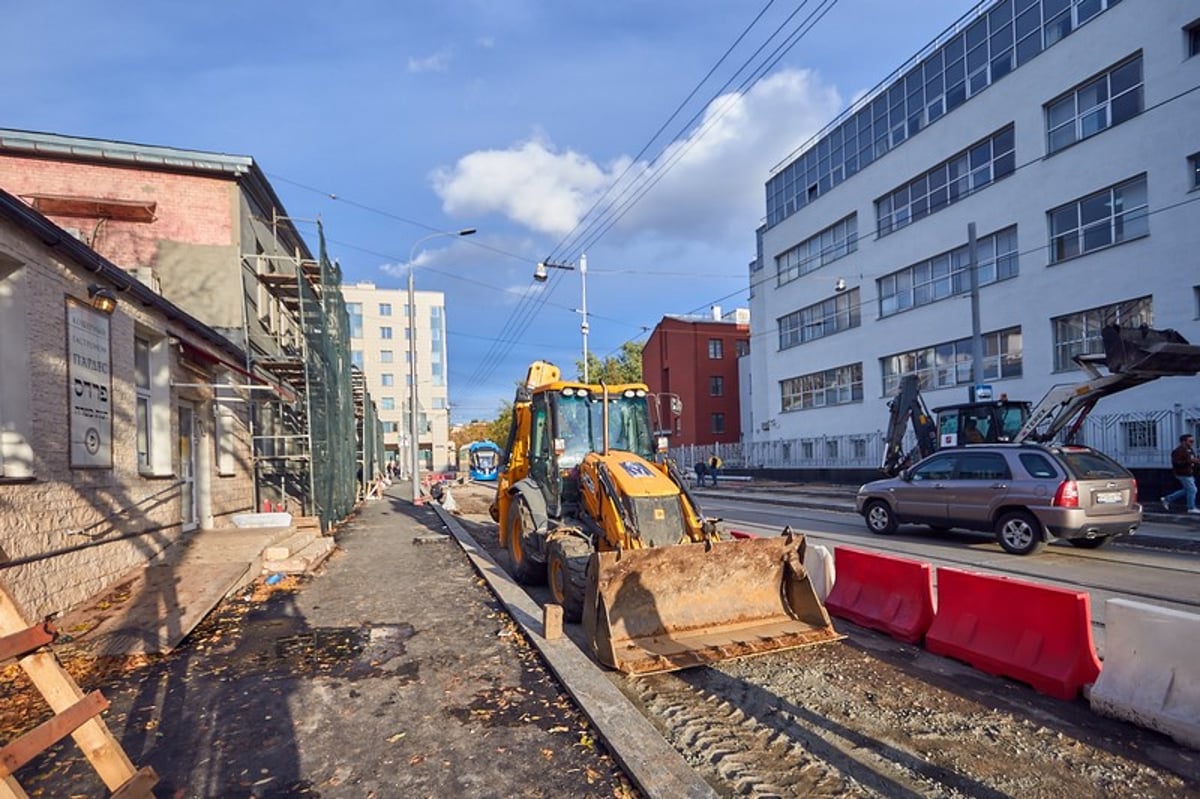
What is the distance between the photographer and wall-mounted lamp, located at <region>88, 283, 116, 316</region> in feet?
25.4

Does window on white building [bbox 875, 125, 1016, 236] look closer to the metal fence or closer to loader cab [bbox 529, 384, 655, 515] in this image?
the metal fence

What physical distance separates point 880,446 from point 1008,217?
9.94 meters

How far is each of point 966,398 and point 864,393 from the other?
5782mm

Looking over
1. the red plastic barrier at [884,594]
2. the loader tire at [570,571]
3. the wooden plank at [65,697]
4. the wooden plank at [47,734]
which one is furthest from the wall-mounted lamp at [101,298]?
the red plastic barrier at [884,594]

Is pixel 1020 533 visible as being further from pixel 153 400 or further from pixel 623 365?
pixel 623 365

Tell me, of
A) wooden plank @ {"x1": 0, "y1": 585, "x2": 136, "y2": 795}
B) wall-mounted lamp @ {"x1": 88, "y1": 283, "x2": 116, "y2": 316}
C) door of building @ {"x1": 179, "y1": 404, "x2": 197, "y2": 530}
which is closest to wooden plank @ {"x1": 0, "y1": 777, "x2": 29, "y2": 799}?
wooden plank @ {"x1": 0, "y1": 585, "x2": 136, "y2": 795}

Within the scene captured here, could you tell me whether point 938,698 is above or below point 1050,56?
below

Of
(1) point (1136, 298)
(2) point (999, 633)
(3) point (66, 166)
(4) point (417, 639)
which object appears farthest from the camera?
(1) point (1136, 298)

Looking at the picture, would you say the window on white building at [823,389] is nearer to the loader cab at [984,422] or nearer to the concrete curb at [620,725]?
the loader cab at [984,422]

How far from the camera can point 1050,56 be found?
2188 cm

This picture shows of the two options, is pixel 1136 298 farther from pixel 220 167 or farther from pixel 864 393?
pixel 220 167

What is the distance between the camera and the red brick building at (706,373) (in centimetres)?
4753

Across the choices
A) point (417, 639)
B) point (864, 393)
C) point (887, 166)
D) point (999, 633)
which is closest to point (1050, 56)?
point (887, 166)

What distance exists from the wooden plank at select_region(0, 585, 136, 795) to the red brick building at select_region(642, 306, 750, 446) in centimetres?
4448
